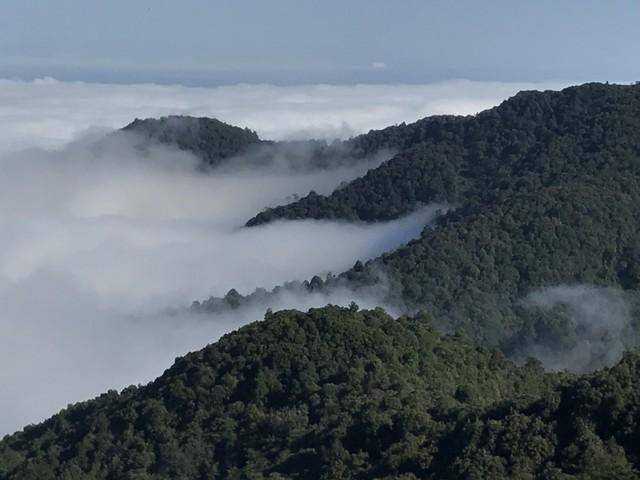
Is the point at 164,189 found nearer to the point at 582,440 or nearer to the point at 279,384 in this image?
the point at 279,384

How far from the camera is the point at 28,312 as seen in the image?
72875 mm

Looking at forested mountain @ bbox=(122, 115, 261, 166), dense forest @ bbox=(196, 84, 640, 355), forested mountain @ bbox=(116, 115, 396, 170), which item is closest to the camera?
dense forest @ bbox=(196, 84, 640, 355)

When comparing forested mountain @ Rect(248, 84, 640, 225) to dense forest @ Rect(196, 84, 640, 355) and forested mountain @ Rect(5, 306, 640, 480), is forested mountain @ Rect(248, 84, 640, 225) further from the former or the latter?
forested mountain @ Rect(5, 306, 640, 480)

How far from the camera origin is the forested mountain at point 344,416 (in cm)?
2460

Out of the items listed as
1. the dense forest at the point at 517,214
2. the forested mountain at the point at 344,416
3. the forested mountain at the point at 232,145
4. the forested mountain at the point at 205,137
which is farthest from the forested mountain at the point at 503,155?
the forested mountain at the point at 344,416

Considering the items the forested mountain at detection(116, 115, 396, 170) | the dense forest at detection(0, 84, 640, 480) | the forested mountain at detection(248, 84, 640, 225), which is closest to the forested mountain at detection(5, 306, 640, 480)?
the dense forest at detection(0, 84, 640, 480)

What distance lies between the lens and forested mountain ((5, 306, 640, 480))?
24598 millimetres

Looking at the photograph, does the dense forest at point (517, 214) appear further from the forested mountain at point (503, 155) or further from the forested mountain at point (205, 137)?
the forested mountain at point (205, 137)

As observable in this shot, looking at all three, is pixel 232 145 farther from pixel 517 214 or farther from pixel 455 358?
pixel 455 358

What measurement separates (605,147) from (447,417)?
128 feet

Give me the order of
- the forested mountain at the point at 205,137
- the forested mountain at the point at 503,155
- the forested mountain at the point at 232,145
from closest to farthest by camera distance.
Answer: the forested mountain at the point at 503,155 < the forested mountain at the point at 232,145 < the forested mountain at the point at 205,137

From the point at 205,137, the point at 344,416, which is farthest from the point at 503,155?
the point at 344,416

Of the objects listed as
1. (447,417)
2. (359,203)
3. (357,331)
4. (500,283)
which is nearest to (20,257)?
(359,203)

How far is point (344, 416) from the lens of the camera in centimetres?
2961
